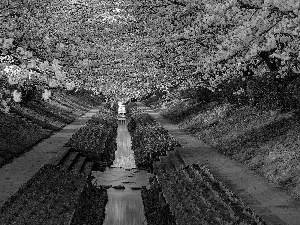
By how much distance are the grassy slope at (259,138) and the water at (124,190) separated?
133 inches

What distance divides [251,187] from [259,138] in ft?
18.0

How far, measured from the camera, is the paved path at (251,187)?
10.1m

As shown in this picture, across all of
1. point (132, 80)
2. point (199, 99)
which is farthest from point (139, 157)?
point (132, 80)

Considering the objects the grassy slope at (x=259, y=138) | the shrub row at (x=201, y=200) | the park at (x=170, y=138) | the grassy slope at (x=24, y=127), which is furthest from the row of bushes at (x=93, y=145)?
the shrub row at (x=201, y=200)

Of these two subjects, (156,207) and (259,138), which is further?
(259,138)

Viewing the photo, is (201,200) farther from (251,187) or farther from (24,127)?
(24,127)

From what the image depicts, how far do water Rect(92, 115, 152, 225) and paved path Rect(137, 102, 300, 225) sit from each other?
6.35ft

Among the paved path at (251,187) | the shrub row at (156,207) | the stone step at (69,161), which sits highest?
the paved path at (251,187)

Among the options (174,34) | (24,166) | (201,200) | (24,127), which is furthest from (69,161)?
(201,200)

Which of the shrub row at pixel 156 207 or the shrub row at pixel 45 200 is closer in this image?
the shrub row at pixel 45 200

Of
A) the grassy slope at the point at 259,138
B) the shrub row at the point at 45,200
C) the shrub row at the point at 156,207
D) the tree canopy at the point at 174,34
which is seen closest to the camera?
the shrub row at the point at 45,200

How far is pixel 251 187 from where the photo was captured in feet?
42.8

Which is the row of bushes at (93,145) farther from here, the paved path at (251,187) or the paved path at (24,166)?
the paved path at (251,187)

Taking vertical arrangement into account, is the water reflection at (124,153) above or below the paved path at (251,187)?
below
